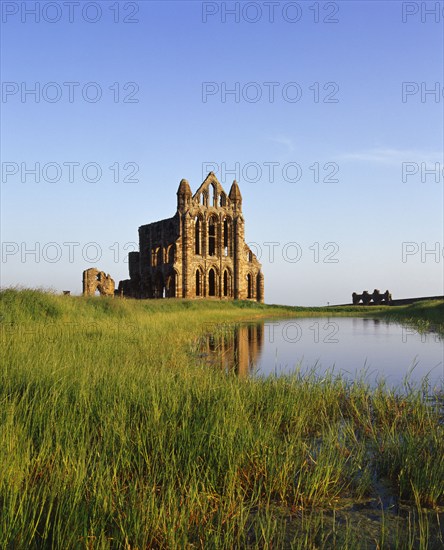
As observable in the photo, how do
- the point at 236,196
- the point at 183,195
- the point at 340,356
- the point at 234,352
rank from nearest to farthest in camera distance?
the point at 340,356 → the point at 234,352 → the point at 183,195 → the point at 236,196

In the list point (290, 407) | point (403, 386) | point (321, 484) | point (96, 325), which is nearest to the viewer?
point (321, 484)

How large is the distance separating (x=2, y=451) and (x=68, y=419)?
1055mm

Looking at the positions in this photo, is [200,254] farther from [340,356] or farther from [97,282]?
[340,356]

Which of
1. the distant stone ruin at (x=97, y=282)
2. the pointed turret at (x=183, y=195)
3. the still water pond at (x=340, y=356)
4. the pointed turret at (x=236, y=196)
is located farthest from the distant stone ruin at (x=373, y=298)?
the still water pond at (x=340, y=356)

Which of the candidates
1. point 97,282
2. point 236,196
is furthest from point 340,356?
point 236,196

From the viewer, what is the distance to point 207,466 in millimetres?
4176

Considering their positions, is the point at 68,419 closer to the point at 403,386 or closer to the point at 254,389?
the point at 254,389

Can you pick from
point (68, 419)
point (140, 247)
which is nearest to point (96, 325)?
point (68, 419)

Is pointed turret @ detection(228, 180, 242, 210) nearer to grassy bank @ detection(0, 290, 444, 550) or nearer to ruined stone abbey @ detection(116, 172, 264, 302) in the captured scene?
ruined stone abbey @ detection(116, 172, 264, 302)

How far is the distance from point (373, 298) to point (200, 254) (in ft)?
73.1

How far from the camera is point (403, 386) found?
27.7 feet

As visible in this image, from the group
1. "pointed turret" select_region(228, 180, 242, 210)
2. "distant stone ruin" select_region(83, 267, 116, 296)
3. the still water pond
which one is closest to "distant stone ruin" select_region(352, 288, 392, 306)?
"pointed turret" select_region(228, 180, 242, 210)

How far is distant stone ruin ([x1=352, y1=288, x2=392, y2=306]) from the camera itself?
2303 inches

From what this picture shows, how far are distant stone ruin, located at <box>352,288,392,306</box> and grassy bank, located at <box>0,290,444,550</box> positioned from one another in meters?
53.9
